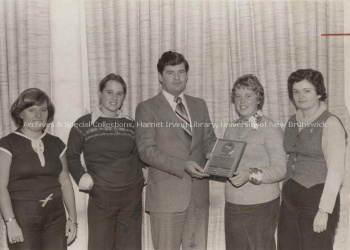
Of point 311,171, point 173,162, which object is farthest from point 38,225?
point 311,171

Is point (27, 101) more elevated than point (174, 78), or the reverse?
→ point (174, 78)

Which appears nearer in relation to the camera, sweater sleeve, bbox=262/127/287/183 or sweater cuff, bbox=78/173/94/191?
sweater sleeve, bbox=262/127/287/183

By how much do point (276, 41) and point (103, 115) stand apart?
46.2 inches

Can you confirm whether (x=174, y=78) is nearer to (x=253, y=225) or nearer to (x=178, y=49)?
(x=178, y=49)

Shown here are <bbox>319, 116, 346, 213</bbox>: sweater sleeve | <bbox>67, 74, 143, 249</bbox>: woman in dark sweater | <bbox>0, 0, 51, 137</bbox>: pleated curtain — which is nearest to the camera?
<bbox>319, 116, 346, 213</bbox>: sweater sleeve

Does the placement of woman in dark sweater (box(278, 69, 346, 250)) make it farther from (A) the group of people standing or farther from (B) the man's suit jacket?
(B) the man's suit jacket

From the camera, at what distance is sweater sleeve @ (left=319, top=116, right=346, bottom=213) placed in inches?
71.6

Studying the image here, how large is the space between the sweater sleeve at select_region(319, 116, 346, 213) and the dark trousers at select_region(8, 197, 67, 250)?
127 centimetres

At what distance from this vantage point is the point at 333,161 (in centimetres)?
182

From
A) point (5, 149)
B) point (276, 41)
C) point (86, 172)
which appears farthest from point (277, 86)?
point (5, 149)

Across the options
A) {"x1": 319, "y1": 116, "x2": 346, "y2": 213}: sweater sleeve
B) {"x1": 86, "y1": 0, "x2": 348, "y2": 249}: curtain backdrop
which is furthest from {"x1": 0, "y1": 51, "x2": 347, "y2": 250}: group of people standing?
{"x1": 86, "y1": 0, "x2": 348, "y2": 249}: curtain backdrop

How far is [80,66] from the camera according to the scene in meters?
2.37

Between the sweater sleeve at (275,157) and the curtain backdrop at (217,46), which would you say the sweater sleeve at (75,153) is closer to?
the curtain backdrop at (217,46)

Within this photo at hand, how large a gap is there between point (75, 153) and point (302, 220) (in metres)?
1.20
